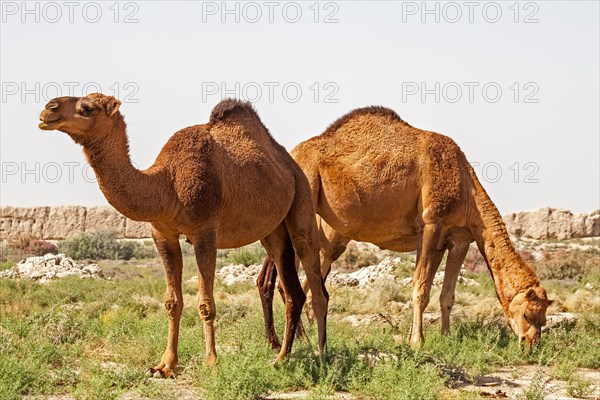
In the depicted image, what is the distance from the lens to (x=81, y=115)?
7590 mm

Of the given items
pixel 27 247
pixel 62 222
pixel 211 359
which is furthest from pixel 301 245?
pixel 62 222

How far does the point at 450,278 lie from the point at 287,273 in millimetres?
3678

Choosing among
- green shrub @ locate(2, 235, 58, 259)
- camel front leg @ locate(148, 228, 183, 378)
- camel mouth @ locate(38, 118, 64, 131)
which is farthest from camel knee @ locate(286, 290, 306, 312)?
green shrub @ locate(2, 235, 58, 259)

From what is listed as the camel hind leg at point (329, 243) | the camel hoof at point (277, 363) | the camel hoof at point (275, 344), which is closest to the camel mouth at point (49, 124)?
the camel hoof at point (277, 363)

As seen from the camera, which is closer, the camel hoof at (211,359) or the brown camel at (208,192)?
the brown camel at (208,192)

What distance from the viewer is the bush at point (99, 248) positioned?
3362 centimetres

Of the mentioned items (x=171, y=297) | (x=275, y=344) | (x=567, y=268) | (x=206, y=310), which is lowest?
(x=567, y=268)

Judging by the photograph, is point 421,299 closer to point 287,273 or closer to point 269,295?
point 269,295

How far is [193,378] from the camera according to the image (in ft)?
26.7

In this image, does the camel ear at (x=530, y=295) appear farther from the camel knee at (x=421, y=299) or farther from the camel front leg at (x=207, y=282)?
the camel front leg at (x=207, y=282)

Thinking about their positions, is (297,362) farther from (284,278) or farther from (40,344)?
(40,344)

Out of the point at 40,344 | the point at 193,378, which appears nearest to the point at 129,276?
the point at 40,344

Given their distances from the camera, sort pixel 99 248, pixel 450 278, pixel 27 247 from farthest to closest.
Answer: pixel 27 247 < pixel 99 248 < pixel 450 278

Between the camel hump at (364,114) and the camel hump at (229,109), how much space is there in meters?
2.95
